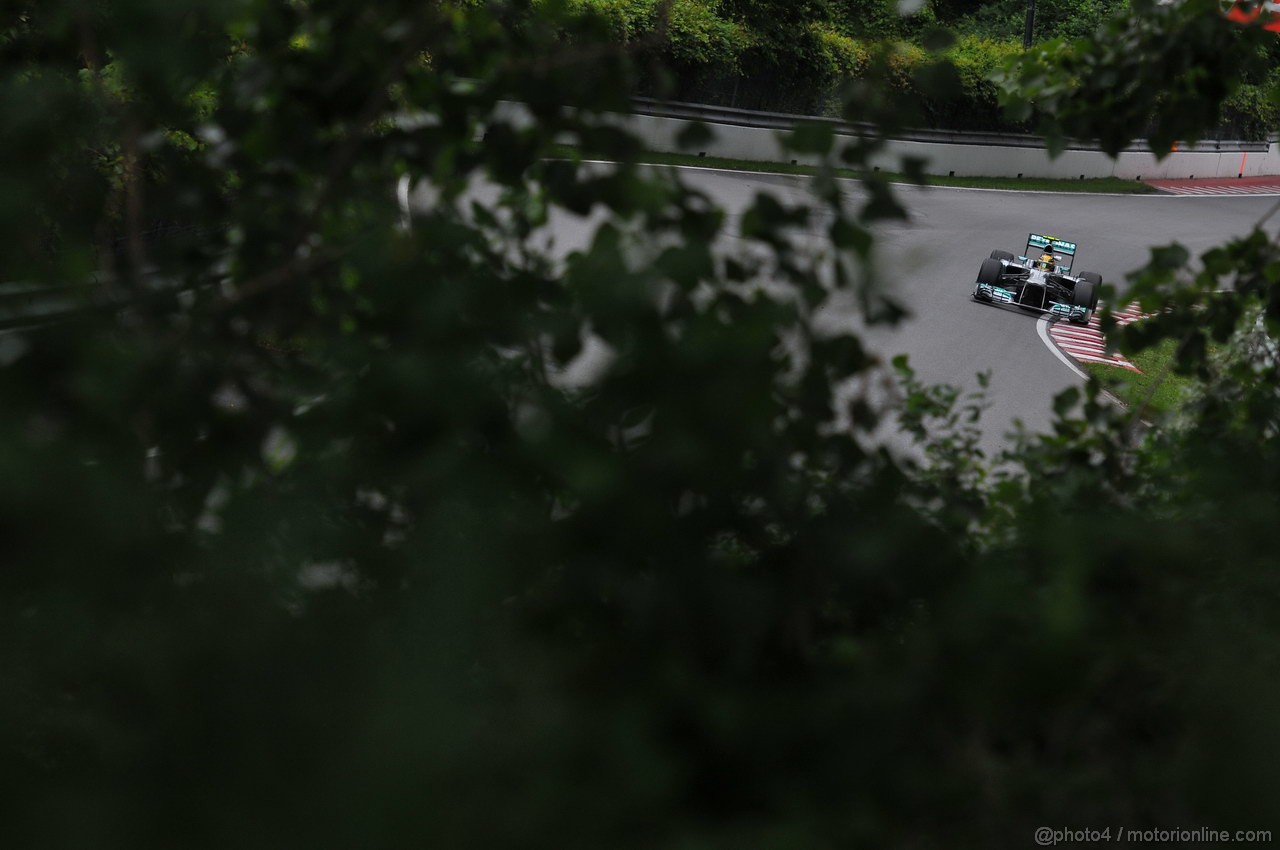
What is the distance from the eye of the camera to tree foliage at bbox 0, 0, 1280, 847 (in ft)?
3.22

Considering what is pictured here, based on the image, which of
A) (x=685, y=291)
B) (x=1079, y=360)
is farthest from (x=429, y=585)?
(x=1079, y=360)

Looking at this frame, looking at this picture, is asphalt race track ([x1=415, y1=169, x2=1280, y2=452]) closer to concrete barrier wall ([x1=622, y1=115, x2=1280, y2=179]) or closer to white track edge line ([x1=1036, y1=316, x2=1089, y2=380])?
white track edge line ([x1=1036, y1=316, x2=1089, y2=380])

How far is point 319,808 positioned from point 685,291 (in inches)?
31.4

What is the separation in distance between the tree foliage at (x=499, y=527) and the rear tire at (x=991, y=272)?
1615 centimetres

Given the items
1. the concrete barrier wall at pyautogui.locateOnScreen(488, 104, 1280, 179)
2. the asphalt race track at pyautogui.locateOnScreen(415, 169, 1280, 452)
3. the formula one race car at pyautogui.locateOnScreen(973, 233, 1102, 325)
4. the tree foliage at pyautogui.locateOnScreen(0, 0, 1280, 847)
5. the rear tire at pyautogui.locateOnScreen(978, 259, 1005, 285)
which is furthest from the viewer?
the concrete barrier wall at pyautogui.locateOnScreen(488, 104, 1280, 179)

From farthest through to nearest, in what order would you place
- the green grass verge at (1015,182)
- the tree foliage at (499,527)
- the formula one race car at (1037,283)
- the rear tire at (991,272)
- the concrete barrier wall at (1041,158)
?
the concrete barrier wall at (1041,158)
the green grass verge at (1015,182)
the rear tire at (991,272)
the formula one race car at (1037,283)
the tree foliage at (499,527)

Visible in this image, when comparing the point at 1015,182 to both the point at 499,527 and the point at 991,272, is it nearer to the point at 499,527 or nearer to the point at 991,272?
the point at 991,272

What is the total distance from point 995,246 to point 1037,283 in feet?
16.5

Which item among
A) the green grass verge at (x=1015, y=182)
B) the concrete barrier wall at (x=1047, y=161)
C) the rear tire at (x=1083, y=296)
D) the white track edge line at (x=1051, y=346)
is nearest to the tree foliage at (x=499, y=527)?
the white track edge line at (x=1051, y=346)

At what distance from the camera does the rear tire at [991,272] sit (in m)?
17.3

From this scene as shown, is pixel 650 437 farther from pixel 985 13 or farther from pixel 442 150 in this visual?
pixel 985 13

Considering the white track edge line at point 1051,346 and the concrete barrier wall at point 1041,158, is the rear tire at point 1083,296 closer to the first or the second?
the white track edge line at point 1051,346

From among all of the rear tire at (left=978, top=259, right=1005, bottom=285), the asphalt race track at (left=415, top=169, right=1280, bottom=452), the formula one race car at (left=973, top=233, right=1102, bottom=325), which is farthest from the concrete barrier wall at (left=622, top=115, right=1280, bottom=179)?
the rear tire at (left=978, top=259, right=1005, bottom=285)

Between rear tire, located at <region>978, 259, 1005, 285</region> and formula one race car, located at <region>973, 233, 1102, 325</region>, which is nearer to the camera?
formula one race car, located at <region>973, 233, 1102, 325</region>
